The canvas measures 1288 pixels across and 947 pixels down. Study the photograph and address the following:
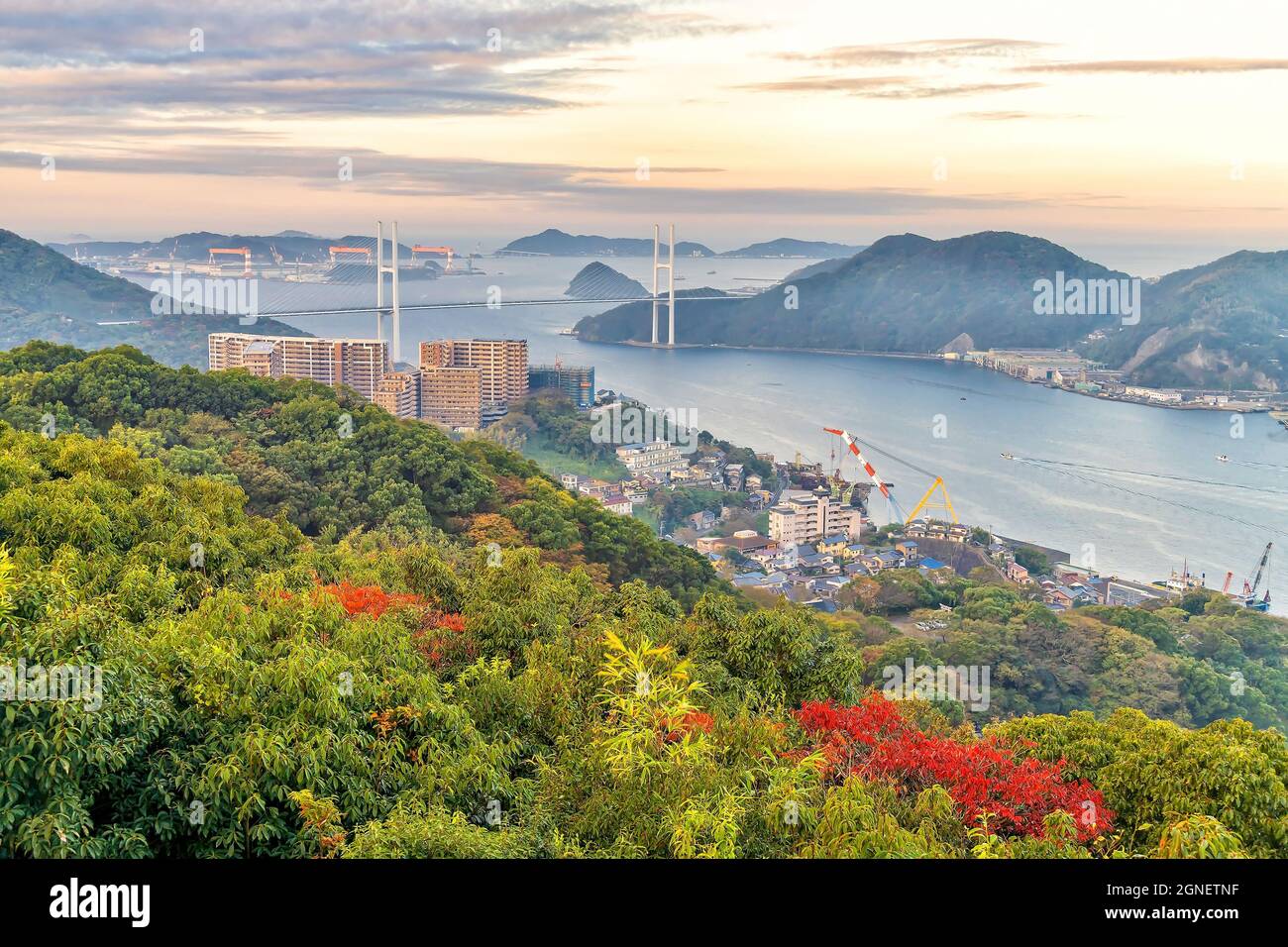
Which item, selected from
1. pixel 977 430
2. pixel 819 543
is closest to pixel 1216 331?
pixel 977 430

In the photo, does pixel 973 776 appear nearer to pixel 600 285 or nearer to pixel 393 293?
pixel 393 293

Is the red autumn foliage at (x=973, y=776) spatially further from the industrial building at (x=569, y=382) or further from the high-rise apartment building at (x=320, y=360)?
the industrial building at (x=569, y=382)

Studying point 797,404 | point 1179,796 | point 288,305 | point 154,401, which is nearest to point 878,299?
point 797,404

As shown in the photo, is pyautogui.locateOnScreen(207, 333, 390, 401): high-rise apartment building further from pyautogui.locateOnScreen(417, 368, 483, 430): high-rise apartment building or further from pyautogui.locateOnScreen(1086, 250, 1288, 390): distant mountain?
pyautogui.locateOnScreen(1086, 250, 1288, 390): distant mountain

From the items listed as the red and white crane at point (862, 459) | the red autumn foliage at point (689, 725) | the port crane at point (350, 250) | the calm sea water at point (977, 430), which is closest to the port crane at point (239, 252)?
the calm sea water at point (977, 430)

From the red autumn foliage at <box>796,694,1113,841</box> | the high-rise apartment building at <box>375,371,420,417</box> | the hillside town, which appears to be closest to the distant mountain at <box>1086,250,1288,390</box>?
the hillside town
